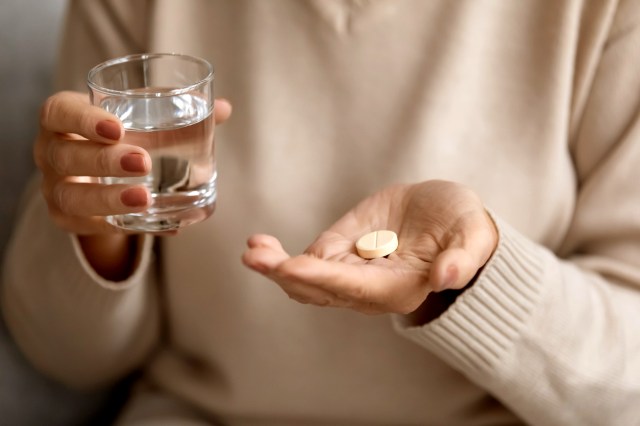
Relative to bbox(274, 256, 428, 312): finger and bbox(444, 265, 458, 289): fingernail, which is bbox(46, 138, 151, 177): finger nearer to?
bbox(274, 256, 428, 312): finger

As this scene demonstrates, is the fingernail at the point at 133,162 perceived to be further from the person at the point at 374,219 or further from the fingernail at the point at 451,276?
the fingernail at the point at 451,276

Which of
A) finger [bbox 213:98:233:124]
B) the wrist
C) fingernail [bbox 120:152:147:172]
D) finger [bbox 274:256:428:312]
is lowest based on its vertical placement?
the wrist

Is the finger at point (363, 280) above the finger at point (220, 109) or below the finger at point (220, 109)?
below

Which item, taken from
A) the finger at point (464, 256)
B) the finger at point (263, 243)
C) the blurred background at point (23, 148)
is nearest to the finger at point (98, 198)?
the finger at point (263, 243)

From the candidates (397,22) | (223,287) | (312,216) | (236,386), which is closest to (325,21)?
(397,22)

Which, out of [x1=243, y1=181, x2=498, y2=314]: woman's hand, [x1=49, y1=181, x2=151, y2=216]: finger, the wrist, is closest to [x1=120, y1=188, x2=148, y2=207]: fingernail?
[x1=49, y1=181, x2=151, y2=216]: finger

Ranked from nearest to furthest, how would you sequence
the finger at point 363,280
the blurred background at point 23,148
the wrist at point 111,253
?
the finger at point 363,280 < the wrist at point 111,253 < the blurred background at point 23,148

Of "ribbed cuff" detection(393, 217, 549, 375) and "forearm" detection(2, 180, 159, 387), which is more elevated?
"ribbed cuff" detection(393, 217, 549, 375)
